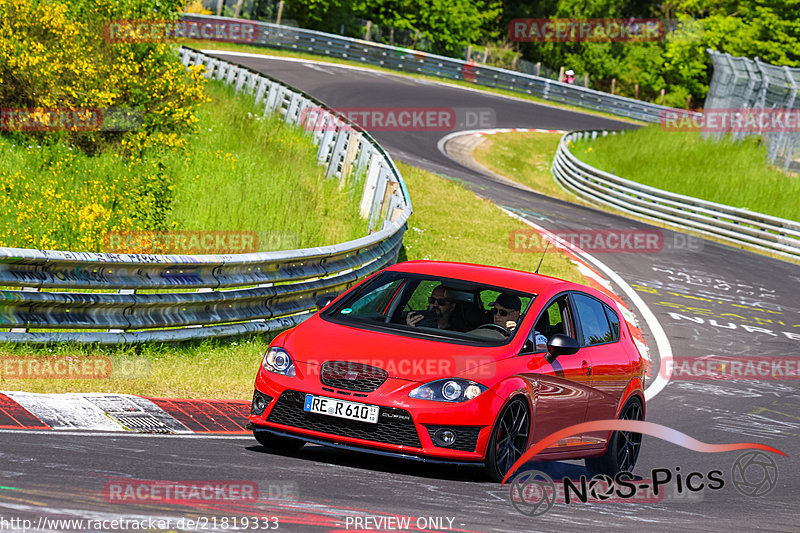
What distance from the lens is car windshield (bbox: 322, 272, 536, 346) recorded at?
8.14 metres

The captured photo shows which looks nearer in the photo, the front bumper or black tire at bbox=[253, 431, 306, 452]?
the front bumper

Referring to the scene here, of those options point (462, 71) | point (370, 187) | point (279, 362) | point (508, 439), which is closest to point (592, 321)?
point (508, 439)

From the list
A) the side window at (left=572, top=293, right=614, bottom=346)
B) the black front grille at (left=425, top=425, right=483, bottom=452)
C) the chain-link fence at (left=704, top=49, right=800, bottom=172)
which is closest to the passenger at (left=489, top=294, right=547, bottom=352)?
the side window at (left=572, top=293, right=614, bottom=346)

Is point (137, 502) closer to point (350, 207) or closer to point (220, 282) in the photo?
point (220, 282)

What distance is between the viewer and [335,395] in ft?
23.9

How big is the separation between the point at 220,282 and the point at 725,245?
61.5 ft

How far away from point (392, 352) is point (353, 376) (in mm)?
342

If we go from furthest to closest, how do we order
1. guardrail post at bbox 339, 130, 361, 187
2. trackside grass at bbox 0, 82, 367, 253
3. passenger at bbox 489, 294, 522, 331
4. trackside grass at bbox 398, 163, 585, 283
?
guardrail post at bbox 339, 130, 361, 187, trackside grass at bbox 398, 163, 585, 283, trackside grass at bbox 0, 82, 367, 253, passenger at bbox 489, 294, 522, 331

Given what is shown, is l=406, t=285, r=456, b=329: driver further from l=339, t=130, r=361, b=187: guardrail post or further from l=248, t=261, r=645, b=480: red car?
l=339, t=130, r=361, b=187: guardrail post

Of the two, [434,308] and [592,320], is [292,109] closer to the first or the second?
[592,320]

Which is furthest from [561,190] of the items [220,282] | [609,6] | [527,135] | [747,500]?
[609,6]

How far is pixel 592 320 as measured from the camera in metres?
9.09

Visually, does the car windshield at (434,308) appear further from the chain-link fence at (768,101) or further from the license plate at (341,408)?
the chain-link fence at (768,101)

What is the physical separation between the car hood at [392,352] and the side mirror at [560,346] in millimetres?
361
